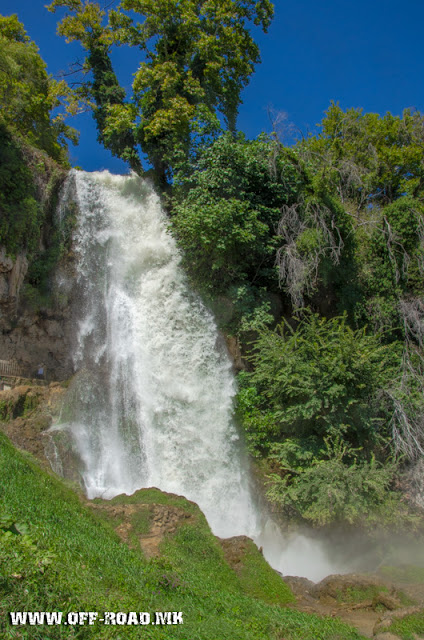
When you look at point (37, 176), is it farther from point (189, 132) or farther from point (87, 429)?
point (87, 429)

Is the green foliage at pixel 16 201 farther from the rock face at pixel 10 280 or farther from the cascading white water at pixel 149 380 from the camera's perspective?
the cascading white water at pixel 149 380

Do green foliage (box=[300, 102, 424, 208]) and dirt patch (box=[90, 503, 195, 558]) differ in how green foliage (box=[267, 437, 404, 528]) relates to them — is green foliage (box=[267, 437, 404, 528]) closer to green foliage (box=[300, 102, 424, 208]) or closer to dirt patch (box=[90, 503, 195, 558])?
dirt patch (box=[90, 503, 195, 558])

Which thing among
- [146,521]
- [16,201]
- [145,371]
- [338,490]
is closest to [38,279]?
[16,201]

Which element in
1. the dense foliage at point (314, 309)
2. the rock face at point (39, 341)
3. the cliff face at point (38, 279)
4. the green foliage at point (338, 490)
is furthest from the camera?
the rock face at point (39, 341)

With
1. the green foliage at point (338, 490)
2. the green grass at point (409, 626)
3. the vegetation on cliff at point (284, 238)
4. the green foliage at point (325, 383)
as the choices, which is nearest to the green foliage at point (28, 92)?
the vegetation on cliff at point (284, 238)

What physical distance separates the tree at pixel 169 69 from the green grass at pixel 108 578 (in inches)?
472

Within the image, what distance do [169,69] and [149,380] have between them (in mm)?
11534

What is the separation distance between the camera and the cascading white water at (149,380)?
12.8m

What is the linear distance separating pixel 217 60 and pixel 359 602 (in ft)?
59.0

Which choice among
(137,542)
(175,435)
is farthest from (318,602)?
(175,435)

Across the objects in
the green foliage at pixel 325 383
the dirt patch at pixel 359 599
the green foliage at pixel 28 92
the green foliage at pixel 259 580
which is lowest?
the dirt patch at pixel 359 599

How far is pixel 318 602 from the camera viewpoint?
9.05 m

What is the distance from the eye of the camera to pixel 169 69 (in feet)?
55.1

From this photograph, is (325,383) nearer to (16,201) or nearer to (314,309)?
(314,309)
